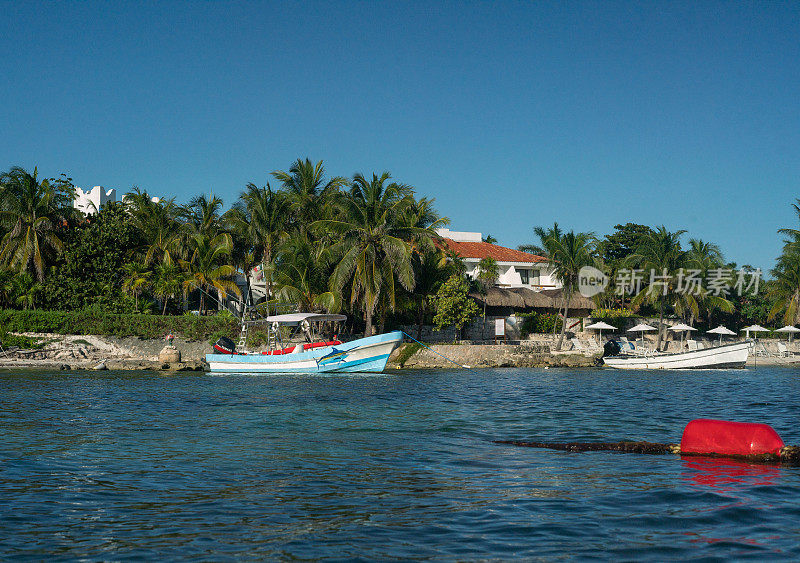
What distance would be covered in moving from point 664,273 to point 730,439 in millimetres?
43302

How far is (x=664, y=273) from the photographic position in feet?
166

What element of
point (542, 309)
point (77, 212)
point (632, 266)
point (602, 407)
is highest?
point (77, 212)

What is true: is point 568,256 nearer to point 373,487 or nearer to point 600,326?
point 600,326

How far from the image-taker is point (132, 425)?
14.5 metres

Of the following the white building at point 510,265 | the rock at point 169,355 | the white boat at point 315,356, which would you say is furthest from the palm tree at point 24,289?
the white building at point 510,265

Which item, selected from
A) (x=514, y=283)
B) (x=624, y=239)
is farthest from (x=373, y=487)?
(x=624, y=239)

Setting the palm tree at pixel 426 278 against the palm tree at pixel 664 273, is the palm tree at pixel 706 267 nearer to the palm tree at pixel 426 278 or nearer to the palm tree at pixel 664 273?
the palm tree at pixel 664 273

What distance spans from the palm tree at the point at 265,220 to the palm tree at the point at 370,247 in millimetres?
5690

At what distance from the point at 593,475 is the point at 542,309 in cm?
4451

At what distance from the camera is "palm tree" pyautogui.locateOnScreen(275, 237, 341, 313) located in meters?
41.4

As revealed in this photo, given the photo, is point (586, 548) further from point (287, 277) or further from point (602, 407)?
point (287, 277)

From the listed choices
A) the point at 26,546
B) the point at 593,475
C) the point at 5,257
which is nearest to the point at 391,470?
the point at 593,475

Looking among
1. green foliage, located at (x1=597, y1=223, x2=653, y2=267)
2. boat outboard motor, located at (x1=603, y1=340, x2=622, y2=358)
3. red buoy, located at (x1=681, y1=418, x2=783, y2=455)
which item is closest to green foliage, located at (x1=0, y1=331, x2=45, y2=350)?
boat outboard motor, located at (x1=603, y1=340, x2=622, y2=358)

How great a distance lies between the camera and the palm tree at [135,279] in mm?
43412
